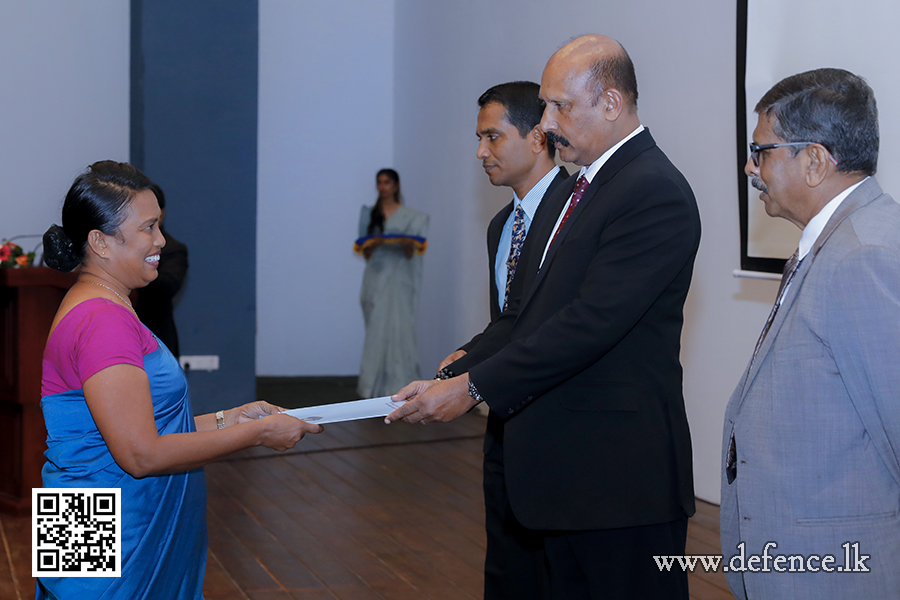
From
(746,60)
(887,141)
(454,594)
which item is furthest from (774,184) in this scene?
(746,60)

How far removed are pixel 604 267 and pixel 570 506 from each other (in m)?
0.52

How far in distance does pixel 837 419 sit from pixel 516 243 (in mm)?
1380

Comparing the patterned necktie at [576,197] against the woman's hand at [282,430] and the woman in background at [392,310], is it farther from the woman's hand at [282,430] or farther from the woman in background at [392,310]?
the woman in background at [392,310]

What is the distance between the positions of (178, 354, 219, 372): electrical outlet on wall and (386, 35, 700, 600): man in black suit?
4.89 meters

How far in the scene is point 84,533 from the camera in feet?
5.81

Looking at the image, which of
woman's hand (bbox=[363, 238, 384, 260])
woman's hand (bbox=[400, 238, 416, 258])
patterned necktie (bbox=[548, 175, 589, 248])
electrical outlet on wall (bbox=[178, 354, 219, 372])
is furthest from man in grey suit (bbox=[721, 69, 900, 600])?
woman's hand (bbox=[363, 238, 384, 260])

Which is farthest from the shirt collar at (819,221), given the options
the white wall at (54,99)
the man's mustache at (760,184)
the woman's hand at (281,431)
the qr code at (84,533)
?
the white wall at (54,99)

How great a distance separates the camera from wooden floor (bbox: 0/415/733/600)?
329 cm

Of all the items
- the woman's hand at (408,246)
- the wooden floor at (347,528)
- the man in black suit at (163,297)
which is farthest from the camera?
the woman's hand at (408,246)

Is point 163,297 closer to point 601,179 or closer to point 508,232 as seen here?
point 508,232

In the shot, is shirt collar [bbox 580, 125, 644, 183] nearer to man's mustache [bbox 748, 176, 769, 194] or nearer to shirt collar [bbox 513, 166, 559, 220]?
man's mustache [bbox 748, 176, 769, 194]

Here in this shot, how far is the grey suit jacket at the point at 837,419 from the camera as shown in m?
1.39

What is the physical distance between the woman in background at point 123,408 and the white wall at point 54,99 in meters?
5.22

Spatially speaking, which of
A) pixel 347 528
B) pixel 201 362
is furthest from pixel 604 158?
pixel 201 362
